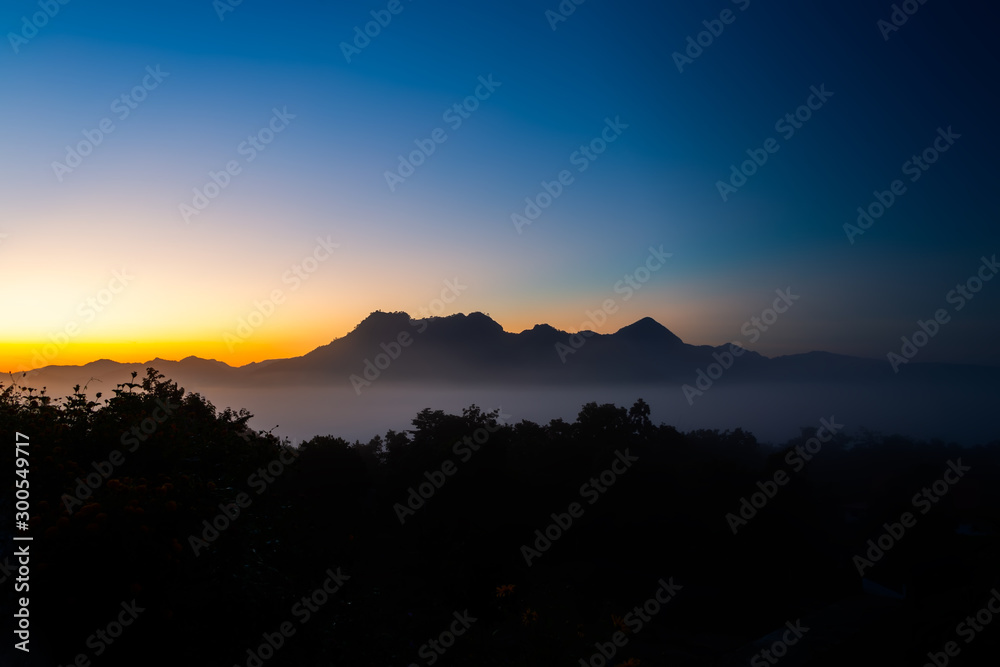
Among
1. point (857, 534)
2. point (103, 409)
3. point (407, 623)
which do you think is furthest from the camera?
point (857, 534)

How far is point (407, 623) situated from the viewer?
13.8 metres

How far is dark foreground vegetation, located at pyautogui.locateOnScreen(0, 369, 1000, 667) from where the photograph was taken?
5895 mm

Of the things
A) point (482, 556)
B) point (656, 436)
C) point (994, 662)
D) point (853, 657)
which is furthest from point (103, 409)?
point (656, 436)

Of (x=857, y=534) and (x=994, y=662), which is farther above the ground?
(x=994, y=662)

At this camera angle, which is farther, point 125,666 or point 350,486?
point 350,486

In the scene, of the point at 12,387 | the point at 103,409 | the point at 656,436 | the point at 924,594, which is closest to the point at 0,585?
the point at 103,409

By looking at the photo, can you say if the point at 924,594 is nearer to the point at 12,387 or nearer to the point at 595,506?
the point at 595,506

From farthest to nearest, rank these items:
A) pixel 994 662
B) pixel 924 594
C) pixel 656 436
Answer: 1. pixel 656 436
2. pixel 924 594
3. pixel 994 662

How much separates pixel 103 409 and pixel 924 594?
32.0 meters

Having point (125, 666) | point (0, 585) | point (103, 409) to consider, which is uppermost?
point (103, 409)

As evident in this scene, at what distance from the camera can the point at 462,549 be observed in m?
20.2

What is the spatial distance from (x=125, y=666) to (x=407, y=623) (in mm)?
9679

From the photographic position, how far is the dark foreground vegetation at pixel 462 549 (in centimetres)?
589

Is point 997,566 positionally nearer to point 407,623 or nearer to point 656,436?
point 407,623
